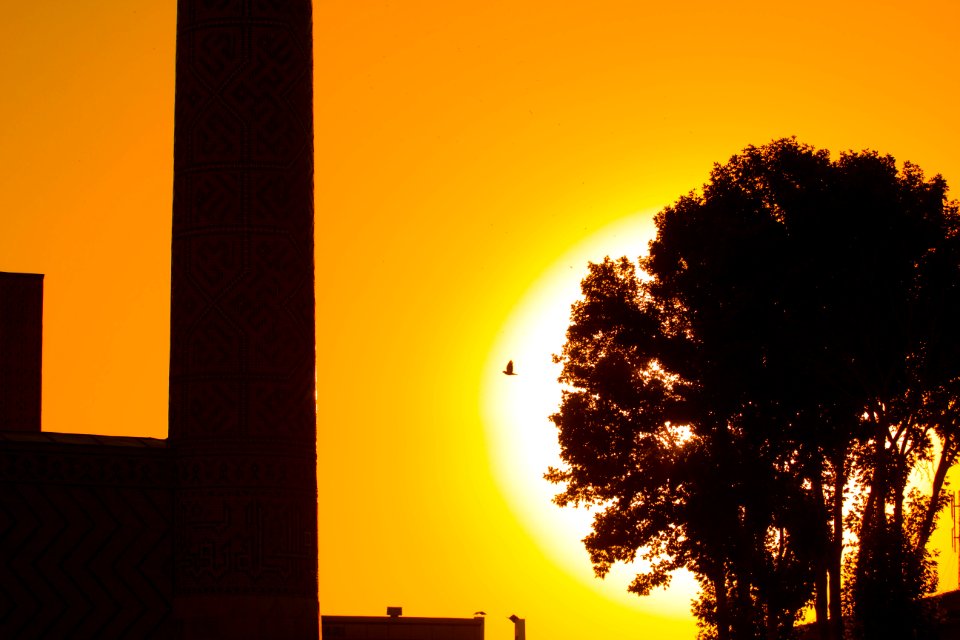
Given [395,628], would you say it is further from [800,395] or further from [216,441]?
[216,441]

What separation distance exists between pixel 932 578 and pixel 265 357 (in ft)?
48.8

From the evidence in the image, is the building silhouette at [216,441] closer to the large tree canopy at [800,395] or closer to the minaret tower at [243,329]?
the minaret tower at [243,329]

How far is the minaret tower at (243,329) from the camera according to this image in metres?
21.0

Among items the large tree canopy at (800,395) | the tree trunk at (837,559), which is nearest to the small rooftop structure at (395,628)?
the large tree canopy at (800,395)

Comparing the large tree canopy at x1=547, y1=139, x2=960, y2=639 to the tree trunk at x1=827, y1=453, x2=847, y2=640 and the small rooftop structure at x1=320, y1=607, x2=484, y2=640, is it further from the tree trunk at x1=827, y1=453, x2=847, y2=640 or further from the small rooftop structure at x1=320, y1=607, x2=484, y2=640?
the small rooftop structure at x1=320, y1=607, x2=484, y2=640

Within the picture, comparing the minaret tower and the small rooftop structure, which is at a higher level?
the minaret tower

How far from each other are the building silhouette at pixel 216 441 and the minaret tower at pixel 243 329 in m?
0.02

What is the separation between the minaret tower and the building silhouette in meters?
0.02

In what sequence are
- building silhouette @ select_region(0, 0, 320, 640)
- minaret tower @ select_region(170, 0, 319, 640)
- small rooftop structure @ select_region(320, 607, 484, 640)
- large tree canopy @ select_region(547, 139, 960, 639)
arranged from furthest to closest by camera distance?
1. small rooftop structure @ select_region(320, 607, 484, 640)
2. large tree canopy @ select_region(547, 139, 960, 639)
3. minaret tower @ select_region(170, 0, 319, 640)
4. building silhouette @ select_region(0, 0, 320, 640)

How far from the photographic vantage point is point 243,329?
21391 millimetres

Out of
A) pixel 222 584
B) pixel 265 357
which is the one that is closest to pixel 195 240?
pixel 265 357

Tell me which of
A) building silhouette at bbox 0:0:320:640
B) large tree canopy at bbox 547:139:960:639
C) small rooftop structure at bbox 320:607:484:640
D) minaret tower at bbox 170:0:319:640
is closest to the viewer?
building silhouette at bbox 0:0:320:640

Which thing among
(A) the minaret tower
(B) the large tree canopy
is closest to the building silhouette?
(A) the minaret tower

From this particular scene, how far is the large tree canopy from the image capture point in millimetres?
32188
